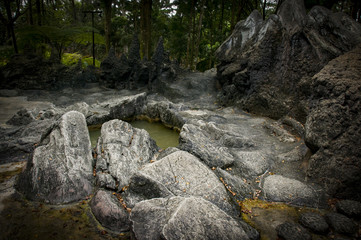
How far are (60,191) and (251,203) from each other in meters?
4.15

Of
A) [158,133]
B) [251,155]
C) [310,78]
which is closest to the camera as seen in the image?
[251,155]

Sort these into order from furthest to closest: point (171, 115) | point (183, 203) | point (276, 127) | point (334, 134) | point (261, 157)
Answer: point (171, 115), point (276, 127), point (261, 157), point (334, 134), point (183, 203)

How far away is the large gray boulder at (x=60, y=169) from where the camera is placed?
4.45m

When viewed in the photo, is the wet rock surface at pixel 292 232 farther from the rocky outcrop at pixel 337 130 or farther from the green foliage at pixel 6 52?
the green foliage at pixel 6 52

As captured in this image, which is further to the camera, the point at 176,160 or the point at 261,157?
the point at 261,157

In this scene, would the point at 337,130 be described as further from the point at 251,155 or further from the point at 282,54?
the point at 282,54

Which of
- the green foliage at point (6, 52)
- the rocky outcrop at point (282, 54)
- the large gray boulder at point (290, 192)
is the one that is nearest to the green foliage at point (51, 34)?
the green foliage at point (6, 52)

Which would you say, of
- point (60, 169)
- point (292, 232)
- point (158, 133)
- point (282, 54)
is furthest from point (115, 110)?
point (292, 232)

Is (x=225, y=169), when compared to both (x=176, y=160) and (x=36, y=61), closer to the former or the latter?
(x=176, y=160)

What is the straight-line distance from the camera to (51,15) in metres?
20.7

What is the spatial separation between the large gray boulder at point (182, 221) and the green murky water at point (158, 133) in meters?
4.30

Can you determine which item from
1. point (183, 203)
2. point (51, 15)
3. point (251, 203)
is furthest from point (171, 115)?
point (51, 15)

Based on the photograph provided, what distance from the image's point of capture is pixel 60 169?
466 centimetres

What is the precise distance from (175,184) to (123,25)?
1007 inches
